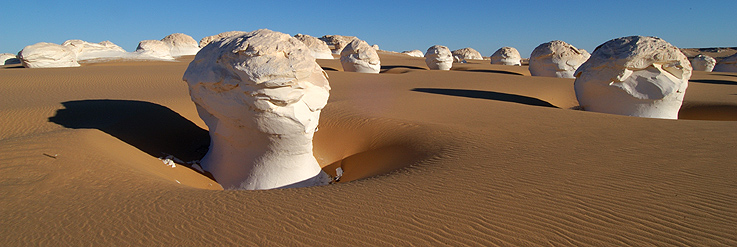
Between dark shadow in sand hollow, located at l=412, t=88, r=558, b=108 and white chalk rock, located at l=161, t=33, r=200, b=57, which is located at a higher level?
white chalk rock, located at l=161, t=33, r=200, b=57

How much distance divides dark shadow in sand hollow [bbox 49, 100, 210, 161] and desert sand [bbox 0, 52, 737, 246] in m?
0.04

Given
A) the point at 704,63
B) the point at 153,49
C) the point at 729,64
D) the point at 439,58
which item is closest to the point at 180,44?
the point at 153,49

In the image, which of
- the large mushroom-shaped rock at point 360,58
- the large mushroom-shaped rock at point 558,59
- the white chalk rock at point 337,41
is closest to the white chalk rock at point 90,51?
the large mushroom-shaped rock at point 360,58

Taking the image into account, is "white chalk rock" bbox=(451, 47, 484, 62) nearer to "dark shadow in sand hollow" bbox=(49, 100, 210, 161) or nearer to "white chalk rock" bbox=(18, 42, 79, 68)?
"white chalk rock" bbox=(18, 42, 79, 68)

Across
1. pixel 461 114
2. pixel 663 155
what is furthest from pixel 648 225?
pixel 461 114

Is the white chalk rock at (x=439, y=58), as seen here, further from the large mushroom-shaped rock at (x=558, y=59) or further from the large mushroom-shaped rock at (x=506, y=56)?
the large mushroom-shaped rock at (x=506, y=56)

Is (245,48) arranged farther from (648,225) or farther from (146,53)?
(146,53)

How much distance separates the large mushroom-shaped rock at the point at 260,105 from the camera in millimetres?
4609

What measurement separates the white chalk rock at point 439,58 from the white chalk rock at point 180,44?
1804cm

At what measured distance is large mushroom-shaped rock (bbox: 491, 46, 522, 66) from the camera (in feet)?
85.6

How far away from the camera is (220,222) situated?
297cm

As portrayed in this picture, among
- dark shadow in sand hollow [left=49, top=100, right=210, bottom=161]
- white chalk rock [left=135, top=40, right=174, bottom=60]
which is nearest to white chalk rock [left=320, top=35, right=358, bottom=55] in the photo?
white chalk rock [left=135, top=40, right=174, bottom=60]

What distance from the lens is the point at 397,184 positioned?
380 centimetres

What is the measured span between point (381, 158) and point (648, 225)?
3.40 meters
